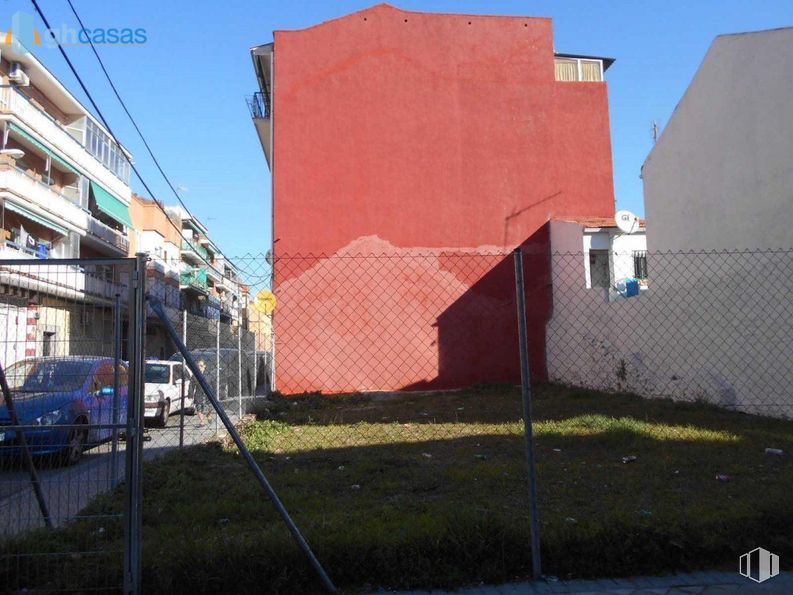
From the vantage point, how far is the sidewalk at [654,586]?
12.3 ft

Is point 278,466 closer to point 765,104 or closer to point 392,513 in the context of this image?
point 392,513

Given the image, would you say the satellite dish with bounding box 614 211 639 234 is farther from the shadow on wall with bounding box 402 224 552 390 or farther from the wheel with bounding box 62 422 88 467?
the wheel with bounding box 62 422 88 467

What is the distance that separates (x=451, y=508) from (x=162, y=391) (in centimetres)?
948

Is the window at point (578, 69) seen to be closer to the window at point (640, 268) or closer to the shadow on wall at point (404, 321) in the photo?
the shadow on wall at point (404, 321)

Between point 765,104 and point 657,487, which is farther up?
point 765,104

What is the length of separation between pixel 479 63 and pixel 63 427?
60.3ft

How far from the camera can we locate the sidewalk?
373 centimetres

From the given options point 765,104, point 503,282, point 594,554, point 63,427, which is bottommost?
point 594,554

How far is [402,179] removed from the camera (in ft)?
61.3

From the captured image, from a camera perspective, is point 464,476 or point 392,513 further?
point 464,476

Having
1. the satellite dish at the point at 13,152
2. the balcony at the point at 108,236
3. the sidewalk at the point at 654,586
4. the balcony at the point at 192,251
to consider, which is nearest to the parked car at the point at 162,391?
the sidewalk at the point at 654,586

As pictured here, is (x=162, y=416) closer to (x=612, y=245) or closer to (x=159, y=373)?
(x=159, y=373)

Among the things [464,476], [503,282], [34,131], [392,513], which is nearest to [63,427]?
[392,513]

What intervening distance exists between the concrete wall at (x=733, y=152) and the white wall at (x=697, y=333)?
610 mm
